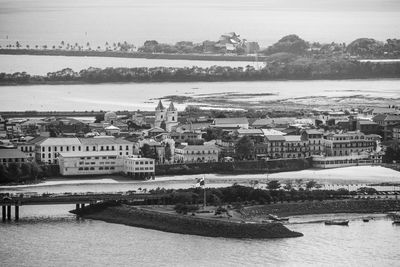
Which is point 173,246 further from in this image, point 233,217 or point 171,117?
point 171,117

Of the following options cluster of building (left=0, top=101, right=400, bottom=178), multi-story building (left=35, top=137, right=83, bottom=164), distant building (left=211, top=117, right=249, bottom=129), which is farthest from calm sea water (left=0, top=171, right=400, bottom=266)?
distant building (left=211, top=117, right=249, bottom=129)

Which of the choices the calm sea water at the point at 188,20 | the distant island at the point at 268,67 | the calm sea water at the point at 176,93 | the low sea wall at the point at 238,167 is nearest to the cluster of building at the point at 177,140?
the low sea wall at the point at 238,167

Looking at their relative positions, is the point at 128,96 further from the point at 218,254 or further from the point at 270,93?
the point at 218,254

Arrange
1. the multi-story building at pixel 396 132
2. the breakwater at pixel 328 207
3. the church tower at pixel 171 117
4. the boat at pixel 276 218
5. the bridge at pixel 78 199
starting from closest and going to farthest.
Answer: the boat at pixel 276 218
the breakwater at pixel 328 207
the bridge at pixel 78 199
the multi-story building at pixel 396 132
the church tower at pixel 171 117

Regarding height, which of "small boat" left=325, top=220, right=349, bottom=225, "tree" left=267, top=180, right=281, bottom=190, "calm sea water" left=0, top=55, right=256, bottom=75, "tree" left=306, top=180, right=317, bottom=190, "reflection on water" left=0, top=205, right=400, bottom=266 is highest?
"calm sea water" left=0, top=55, right=256, bottom=75

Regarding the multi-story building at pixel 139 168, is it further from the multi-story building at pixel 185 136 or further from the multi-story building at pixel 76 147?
the multi-story building at pixel 185 136

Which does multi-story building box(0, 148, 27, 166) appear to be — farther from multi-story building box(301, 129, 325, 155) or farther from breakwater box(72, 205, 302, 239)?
multi-story building box(301, 129, 325, 155)
